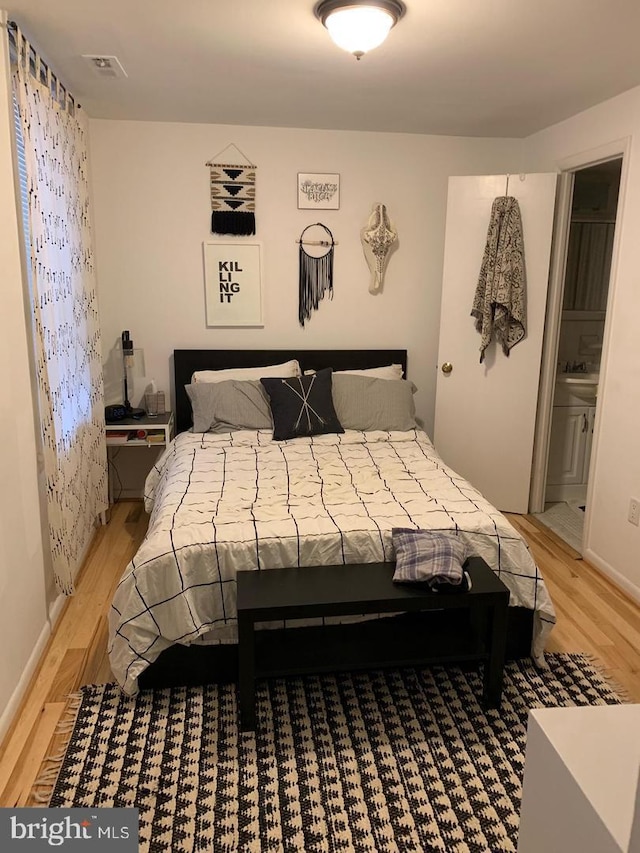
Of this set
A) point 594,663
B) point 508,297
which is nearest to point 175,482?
point 594,663

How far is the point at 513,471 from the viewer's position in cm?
408

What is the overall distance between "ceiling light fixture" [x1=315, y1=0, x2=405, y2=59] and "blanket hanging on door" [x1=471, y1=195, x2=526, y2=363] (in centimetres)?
172

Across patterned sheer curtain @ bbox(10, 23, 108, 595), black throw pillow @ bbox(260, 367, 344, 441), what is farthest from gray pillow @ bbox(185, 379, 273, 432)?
patterned sheer curtain @ bbox(10, 23, 108, 595)

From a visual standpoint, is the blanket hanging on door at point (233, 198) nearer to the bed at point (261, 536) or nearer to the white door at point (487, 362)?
the white door at point (487, 362)

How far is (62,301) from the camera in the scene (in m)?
2.91

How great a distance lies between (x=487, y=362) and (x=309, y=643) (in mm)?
2377

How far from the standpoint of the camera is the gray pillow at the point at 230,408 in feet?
12.0

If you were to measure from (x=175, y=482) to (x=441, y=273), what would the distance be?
242 centimetres

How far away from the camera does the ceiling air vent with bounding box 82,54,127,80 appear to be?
8.89 feet

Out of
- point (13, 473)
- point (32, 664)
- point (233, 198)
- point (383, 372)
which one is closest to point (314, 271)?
point (233, 198)

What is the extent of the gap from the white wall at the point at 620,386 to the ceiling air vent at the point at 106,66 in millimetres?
2406

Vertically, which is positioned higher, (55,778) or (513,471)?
(513,471)

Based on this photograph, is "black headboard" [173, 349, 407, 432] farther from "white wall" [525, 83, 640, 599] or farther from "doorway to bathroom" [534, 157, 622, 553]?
"white wall" [525, 83, 640, 599]

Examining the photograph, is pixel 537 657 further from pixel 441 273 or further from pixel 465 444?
pixel 441 273
